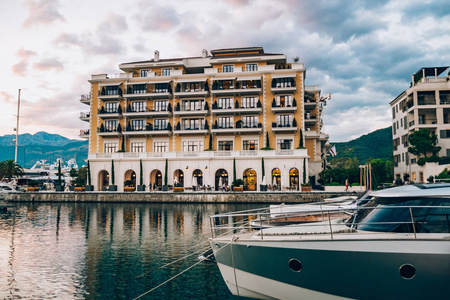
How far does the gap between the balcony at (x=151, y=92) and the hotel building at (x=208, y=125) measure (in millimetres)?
164

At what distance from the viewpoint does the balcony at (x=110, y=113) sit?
57625 millimetres

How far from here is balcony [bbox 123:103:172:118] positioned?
56128 millimetres

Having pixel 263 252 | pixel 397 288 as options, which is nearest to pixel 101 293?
pixel 263 252

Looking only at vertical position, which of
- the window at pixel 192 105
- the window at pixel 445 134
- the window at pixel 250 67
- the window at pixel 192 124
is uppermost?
the window at pixel 250 67

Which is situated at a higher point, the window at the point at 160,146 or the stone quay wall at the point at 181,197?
the window at the point at 160,146

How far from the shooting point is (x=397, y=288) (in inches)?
269

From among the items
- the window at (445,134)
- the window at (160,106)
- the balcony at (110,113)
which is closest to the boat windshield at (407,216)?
the window at (160,106)

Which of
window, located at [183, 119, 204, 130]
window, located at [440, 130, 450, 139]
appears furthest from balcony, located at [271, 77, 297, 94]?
window, located at [440, 130, 450, 139]

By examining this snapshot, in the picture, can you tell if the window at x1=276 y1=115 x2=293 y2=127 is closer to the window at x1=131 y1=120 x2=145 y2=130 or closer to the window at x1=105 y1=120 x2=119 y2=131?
the window at x1=131 y1=120 x2=145 y2=130

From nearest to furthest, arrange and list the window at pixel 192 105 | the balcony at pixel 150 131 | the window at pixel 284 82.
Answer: the window at pixel 284 82, the balcony at pixel 150 131, the window at pixel 192 105

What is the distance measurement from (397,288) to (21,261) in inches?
538

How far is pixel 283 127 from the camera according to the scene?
52.7 meters

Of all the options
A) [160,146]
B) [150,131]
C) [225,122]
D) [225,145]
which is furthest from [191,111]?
[160,146]

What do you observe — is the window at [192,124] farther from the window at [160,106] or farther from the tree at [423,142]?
the tree at [423,142]
